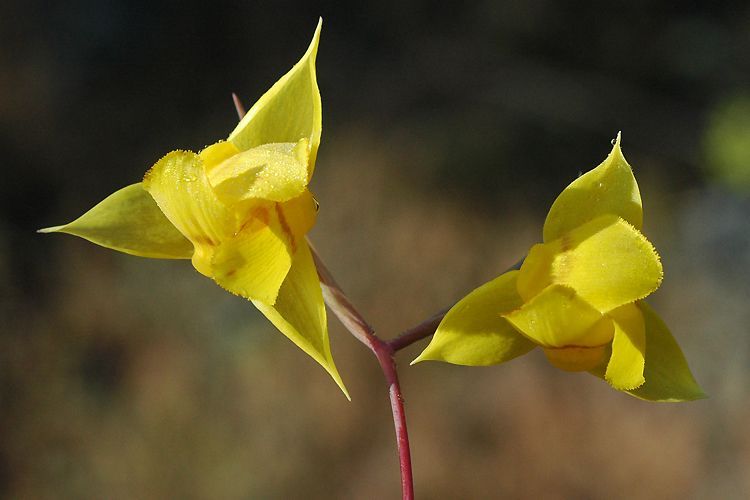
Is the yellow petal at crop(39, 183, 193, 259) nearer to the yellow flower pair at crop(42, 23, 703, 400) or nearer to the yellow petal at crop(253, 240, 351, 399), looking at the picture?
the yellow flower pair at crop(42, 23, 703, 400)

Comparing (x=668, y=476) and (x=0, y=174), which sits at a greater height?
(x=0, y=174)

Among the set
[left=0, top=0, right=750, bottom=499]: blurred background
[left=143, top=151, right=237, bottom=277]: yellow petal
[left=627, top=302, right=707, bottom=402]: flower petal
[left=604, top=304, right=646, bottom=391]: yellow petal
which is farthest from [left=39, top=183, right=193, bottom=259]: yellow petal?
[left=0, top=0, right=750, bottom=499]: blurred background

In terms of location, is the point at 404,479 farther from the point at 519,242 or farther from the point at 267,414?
the point at 519,242

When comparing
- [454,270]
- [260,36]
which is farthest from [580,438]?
[260,36]

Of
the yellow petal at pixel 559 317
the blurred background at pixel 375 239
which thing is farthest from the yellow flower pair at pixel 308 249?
the blurred background at pixel 375 239

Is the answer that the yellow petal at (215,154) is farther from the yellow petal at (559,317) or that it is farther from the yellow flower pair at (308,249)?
the yellow petal at (559,317)

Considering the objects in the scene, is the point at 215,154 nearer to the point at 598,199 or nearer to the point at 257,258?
the point at 257,258
